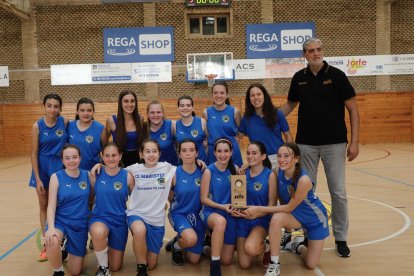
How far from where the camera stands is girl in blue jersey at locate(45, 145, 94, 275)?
132 inches

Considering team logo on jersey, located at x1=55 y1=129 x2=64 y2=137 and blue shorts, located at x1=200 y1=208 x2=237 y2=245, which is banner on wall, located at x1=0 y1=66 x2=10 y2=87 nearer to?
team logo on jersey, located at x1=55 y1=129 x2=64 y2=137

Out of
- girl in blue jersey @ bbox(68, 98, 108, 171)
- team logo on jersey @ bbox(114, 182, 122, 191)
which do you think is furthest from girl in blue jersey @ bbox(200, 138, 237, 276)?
girl in blue jersey @ bbox(68, 98, 108, 171)

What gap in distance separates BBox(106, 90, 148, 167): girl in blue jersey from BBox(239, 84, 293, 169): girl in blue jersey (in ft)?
3.36

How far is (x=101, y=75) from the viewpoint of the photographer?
14.2m

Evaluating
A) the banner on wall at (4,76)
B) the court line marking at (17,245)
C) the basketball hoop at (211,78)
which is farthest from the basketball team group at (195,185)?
the banner on wall at (4,76)

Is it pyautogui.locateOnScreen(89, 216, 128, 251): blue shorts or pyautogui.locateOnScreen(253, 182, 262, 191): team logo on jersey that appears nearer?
pyautogui.locateOnScreen(89, 216, 128, 251): blue shorts

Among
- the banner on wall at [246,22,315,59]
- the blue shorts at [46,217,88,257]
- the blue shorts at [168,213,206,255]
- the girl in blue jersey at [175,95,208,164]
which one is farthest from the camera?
the banner on wall at [246,22,315,59]

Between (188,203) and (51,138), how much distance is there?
4.80ft

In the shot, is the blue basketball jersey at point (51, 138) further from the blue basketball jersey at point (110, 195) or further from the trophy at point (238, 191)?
the trophy at point (238, 191)

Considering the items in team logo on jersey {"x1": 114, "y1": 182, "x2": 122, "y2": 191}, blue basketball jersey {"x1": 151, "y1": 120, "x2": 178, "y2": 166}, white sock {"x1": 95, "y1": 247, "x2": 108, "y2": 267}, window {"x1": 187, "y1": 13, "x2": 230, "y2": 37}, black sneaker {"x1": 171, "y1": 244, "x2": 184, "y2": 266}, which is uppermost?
window {"x1": 187, "y1": 13, "x2": 230, "y2": 37}

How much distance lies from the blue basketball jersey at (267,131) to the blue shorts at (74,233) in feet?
5.68

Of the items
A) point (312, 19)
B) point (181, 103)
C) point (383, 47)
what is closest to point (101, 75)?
point (312, 19)

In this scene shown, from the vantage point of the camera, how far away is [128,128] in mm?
3961

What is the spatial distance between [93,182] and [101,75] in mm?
11287
